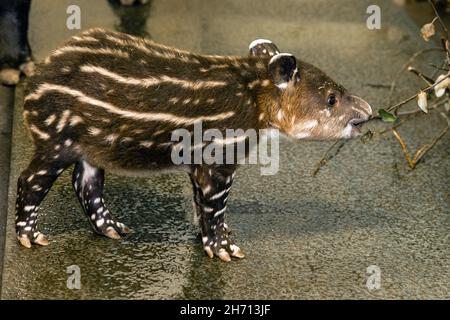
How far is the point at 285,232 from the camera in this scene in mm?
5148

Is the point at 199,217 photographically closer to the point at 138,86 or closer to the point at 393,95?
the point at 138,86

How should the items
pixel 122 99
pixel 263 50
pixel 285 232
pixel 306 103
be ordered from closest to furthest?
pixel 122 99
pixel 306 103
pixel 263 50
pixel 285 232

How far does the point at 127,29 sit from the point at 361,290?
382 cm

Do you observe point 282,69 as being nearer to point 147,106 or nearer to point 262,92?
point 262,92

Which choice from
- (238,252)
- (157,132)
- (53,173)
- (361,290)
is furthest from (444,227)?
(53,173)

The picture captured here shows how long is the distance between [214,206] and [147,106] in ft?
1.90

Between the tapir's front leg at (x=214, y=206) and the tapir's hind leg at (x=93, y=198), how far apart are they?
46 centimetres

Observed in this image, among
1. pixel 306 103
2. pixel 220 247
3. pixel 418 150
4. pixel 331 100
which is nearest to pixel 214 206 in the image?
pixel 220 247

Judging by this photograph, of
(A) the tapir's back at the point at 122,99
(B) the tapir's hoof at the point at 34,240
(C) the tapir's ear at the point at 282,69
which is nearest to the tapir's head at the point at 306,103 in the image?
(C) the tapir's ear at the point at 282,69

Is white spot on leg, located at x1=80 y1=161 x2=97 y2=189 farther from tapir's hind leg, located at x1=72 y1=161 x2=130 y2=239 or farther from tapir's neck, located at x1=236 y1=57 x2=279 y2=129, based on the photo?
tapir's neck, located at x1=236 y1=57 x2=279 y2=129

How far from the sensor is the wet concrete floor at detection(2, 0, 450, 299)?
462cm

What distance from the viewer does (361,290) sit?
4.64 m

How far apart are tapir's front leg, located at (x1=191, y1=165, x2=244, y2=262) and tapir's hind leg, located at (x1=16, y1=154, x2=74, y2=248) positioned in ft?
2.04

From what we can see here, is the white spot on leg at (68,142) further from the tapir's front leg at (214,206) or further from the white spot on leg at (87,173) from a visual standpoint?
the tapir's front leg at (214,206)
